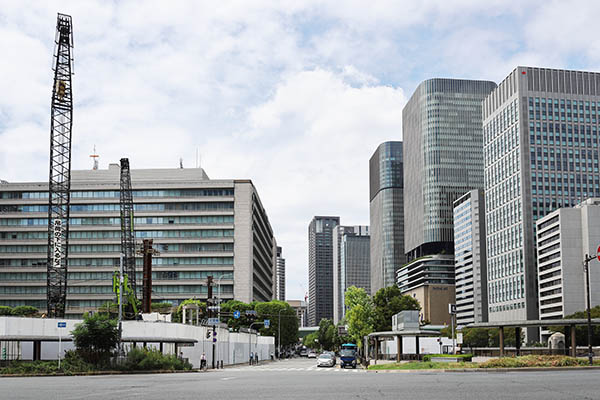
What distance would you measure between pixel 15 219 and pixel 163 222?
35.6m

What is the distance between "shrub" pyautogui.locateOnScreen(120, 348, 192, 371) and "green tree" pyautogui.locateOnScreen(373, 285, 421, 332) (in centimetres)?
6372

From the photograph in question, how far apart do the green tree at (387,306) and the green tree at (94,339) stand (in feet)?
224

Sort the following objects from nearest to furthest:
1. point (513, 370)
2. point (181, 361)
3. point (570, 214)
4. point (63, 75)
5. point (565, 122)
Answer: point (513, 370)
point (181, 361)
point (63, 75)
point (570, 214)
point (565, 122)

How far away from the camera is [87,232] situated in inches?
6378

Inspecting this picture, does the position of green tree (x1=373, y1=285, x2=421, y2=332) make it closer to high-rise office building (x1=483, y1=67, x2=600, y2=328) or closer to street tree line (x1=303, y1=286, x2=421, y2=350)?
street tree line (x1=303, y1=286, x2=421, y2=350)

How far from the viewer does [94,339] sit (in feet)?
163

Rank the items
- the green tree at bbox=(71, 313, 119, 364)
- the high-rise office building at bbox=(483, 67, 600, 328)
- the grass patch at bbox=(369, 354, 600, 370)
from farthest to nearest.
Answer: the high-rise office building at bbox=(483, 67, 600, 328)
the green tree at bbox=(71, 313, 119, 364)
the grass patch at bbox=(369, 354, 600, 370)

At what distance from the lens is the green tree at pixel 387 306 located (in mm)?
115750

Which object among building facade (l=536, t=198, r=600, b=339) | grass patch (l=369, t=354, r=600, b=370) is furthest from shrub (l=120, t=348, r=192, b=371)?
building facade (l=536, t=198, r=600, b=339)

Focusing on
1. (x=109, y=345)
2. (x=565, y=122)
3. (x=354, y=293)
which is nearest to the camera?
(x=109, y=345)

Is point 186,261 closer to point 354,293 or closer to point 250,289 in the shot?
point 250,289

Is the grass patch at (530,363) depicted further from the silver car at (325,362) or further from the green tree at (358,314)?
the green tree at (358,314)

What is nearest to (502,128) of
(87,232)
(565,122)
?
(565,122)

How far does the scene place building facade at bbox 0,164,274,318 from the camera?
518 ft
